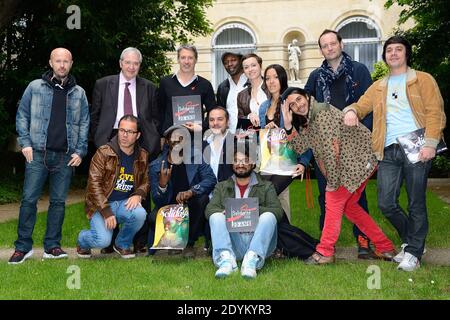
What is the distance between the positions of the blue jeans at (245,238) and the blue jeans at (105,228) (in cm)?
103

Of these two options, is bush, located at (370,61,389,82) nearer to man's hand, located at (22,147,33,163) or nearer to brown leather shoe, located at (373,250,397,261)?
brown leather shoe, located at (373,250,397,261)

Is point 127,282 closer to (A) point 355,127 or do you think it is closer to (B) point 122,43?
(A) point 355,127

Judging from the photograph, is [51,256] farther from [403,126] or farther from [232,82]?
[403,126]

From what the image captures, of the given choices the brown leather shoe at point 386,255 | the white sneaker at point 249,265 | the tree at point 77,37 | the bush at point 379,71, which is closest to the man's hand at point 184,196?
the white sneaker at point 249,265

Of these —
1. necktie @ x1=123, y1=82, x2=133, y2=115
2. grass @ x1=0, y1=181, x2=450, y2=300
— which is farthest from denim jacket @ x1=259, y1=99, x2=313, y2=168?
necktie @ x1=123, y1=82, x2=133, y2=115

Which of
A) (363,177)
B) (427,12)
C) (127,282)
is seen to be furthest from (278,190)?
(427,12)

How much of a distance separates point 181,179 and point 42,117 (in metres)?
1.72

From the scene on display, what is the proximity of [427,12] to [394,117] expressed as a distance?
35.6 ft

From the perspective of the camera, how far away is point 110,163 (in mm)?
7211

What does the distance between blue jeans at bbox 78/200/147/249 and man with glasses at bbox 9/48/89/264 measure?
0.40 m

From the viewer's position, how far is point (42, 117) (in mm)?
7129

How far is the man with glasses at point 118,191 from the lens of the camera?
23.5 ft

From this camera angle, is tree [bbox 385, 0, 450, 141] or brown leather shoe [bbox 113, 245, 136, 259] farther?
tree [bbox 385, 0, 450, 141]

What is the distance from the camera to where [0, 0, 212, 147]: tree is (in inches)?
620
